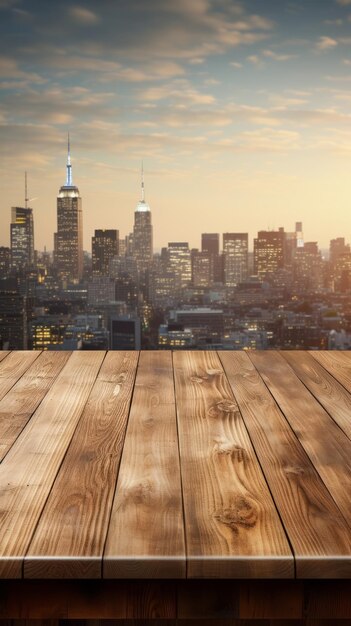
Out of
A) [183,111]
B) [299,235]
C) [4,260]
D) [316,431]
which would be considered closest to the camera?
[316,431]

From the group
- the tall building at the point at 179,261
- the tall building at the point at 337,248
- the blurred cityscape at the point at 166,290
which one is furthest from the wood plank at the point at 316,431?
the tall building at the point at 337,248

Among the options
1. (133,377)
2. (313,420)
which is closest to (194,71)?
(133,377)

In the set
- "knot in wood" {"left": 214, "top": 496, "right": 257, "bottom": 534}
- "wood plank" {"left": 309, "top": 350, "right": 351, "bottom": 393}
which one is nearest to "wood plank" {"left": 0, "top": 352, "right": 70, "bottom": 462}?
"knot in wood" {"left": 214, "top": 496, "right": 257, "bottom": 534}

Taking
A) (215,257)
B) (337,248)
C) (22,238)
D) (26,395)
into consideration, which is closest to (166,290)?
(215,257)

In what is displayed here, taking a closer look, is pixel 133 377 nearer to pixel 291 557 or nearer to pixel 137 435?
pixel 137 435

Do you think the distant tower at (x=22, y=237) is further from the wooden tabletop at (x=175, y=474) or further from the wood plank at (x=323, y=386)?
the wooden tabletop at (x=175, y=474)
